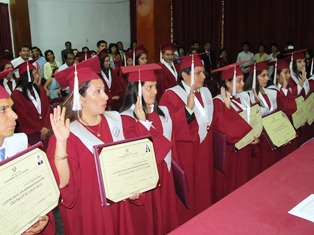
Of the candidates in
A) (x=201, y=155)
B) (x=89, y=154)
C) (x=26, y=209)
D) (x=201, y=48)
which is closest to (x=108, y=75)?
(x=201, y=155)

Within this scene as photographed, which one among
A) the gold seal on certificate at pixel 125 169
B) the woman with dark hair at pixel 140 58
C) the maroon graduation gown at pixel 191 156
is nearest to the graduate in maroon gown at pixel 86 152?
the gold seal on certificate at pixel 125 169

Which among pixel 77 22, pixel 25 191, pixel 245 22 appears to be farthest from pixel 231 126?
pixel 77 22

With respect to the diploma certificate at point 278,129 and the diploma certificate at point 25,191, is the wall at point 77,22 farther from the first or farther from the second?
the diploma certificate at point 25,191

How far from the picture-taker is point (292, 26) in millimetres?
12055

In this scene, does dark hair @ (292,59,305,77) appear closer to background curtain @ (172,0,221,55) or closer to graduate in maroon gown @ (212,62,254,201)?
graduate in maroon gown @ (212,62,254,201)

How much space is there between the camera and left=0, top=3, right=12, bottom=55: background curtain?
12.5 meters

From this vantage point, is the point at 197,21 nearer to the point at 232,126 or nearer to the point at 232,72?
the point at 232,72

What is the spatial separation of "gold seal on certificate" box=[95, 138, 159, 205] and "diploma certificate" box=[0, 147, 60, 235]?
11.9 inches

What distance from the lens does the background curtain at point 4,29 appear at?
1250 cm

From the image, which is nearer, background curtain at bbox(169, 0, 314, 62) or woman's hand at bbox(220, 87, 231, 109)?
woman's hand at bbox(220, 87, 231, 109)

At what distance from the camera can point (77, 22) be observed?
554 inches

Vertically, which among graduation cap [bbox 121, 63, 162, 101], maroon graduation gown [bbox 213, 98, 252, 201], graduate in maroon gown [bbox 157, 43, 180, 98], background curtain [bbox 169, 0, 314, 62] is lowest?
maroon graduation gown [bbox 213, 98, 252, 201]

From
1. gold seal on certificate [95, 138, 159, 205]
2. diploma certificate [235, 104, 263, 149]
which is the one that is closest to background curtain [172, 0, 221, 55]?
diploma certificate [235, 104, 263, 149]

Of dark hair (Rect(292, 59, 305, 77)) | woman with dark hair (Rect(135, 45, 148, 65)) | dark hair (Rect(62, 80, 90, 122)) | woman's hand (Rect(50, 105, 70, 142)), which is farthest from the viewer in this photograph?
woman with dark hair (Rect(135, 45, 148, 65))
